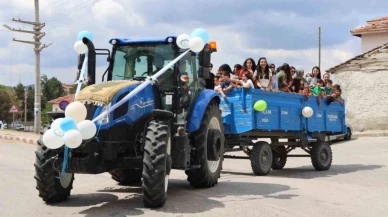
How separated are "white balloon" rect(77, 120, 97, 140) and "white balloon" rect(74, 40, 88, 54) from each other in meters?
2.28

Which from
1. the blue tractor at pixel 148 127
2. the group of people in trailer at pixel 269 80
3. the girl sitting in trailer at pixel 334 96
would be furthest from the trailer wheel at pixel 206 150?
the girl sitting in trailer at pixel 334 96

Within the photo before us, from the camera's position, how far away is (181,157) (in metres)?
8.16

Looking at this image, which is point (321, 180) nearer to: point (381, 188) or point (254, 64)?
point (381, 188)

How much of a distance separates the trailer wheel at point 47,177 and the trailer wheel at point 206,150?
240 centimetres

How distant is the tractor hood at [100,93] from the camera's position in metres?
7.28

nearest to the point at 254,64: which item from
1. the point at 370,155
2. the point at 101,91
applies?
the point at 101,91

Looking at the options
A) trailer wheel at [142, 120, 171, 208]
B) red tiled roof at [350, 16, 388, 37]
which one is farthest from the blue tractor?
red tiled roof at [350, 16, 388, 37]

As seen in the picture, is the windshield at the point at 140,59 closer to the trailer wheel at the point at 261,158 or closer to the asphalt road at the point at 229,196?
the asphalt road at the point at 229,196

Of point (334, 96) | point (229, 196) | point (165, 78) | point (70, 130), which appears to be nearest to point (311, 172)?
point (334, 96)

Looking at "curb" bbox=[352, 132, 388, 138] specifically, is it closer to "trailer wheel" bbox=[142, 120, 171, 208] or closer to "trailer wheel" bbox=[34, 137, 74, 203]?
"trailer wheel" bbox=[142, 120, 171, 208]

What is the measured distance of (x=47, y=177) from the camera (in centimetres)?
732

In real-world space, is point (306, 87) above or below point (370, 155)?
above

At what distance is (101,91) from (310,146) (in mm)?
7758

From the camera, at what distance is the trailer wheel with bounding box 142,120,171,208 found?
695cm
